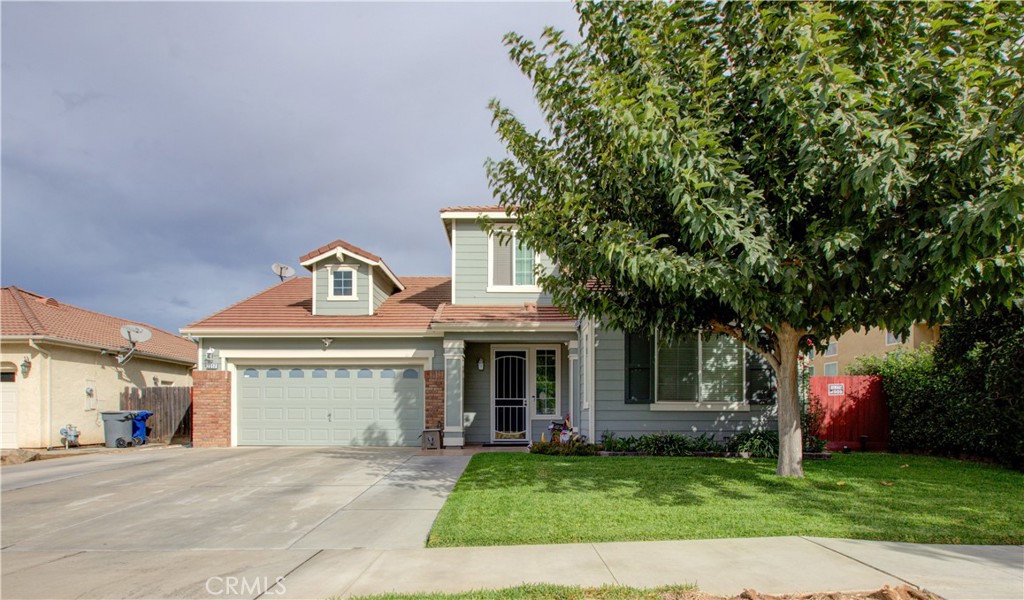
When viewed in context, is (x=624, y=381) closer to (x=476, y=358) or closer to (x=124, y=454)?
(x=476, y=358)

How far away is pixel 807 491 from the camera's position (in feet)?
25.9

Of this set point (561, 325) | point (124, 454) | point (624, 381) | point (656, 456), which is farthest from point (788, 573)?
point (124, 454)

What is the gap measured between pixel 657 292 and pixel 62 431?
15.4 metres

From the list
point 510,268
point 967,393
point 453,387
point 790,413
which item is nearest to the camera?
point 790,413

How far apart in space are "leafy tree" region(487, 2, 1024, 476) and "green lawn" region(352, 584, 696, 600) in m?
3.40

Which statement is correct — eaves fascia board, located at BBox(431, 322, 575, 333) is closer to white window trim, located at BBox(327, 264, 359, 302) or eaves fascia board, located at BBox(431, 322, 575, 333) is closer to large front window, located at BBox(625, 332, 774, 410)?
large front window, located at BBox(625, 332, 774, 410)

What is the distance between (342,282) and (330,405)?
10.2ft

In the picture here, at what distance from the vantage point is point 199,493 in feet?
28.6

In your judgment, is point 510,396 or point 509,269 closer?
point 510,396

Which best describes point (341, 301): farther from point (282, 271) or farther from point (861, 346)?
point (861, 346)

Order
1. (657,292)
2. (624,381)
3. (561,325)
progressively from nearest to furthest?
(657,292)
(624,381)
(561,325)

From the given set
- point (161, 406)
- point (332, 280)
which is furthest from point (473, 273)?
point (161, 406)

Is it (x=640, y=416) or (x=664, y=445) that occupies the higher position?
(x=640, y=416)

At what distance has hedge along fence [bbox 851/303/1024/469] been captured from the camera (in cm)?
1030
